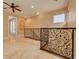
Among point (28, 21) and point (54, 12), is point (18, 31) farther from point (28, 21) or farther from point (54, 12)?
point (54, 12)

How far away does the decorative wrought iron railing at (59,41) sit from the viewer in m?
3.44

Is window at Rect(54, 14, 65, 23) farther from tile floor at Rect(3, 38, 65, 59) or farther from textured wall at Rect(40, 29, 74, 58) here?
tile floor at Rect(3, 38, 65, 59)

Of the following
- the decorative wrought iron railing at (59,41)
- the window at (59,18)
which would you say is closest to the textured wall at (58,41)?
the decorative wrought iron railing at (59,41)

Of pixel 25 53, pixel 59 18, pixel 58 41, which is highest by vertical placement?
pixel 59 18

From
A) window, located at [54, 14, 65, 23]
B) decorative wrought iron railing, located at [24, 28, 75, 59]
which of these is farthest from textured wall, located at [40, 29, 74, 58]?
window, located at [54, 14, 65, 23]

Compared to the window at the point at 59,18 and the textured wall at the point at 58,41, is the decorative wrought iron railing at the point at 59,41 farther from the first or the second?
the window at the point at 59,18

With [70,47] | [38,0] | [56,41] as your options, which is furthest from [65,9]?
[70,47]

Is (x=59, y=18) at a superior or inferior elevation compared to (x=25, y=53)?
superior

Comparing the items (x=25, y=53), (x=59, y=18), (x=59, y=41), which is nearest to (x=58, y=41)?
(x=59, y=41)

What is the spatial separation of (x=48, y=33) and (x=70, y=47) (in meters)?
1.58

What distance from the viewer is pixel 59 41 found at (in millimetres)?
4094

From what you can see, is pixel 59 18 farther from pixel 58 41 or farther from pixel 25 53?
pixel 25 53

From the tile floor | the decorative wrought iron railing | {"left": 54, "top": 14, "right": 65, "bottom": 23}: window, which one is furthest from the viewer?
{"left": 54, "top": 14, "right": 65, "bottom": 23}: window

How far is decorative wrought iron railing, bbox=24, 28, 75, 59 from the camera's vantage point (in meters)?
3.44
